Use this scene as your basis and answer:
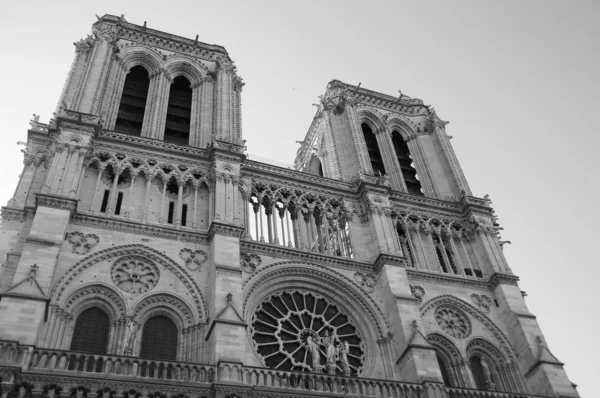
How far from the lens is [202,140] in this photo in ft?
79.3

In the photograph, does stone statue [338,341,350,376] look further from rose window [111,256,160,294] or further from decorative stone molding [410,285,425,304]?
rose window [111,256,160,294]

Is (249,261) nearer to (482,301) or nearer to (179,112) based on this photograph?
(179,112)

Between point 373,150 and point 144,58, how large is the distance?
12019 millimetres

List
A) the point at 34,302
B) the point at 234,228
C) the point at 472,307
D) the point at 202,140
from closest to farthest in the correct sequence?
the point at 34,302 < the point at 234,228 < the point at 472,307 < the point at 202,140

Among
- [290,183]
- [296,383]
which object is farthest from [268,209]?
[296,383]

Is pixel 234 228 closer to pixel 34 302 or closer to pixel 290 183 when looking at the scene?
pixel 290 183

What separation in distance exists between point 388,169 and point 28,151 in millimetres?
15968

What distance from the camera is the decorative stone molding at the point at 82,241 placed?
17.9 metres

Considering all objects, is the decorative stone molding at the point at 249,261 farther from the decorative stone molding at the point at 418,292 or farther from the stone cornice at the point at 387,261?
the decorative stone molding at the point at 418,292

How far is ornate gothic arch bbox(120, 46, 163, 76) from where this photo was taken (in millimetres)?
26922

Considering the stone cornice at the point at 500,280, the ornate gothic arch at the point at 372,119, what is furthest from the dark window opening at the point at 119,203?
A: the stone cornice at the point at 500,280

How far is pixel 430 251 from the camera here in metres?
24.4

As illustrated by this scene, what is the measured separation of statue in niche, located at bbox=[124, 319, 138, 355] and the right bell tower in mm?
8436

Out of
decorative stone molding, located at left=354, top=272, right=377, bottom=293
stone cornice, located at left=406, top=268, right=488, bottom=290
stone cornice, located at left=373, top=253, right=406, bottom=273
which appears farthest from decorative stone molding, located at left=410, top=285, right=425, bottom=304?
decorative stone molding, located at left=354, top=272, right=377, bottom=293
